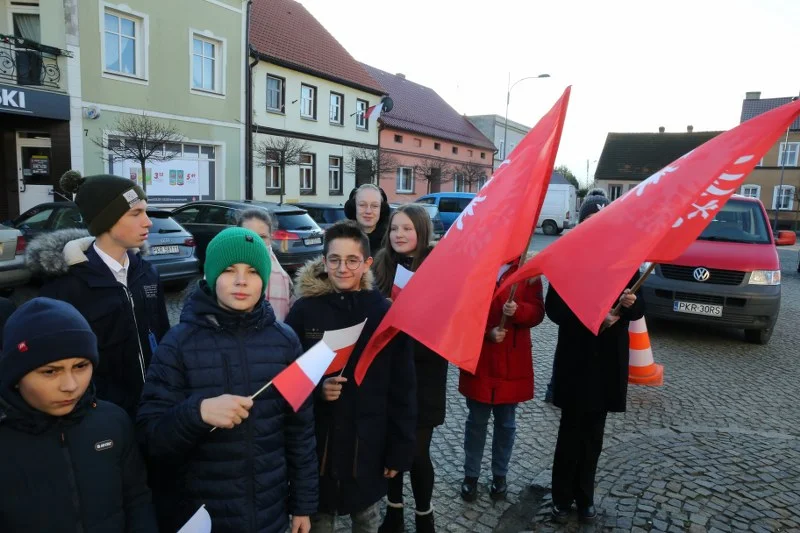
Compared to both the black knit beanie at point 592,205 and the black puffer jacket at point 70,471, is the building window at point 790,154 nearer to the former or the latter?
the black knit beanie at point 592,205

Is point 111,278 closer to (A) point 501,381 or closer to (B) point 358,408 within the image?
(B) point 358,408

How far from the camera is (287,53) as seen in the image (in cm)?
2311

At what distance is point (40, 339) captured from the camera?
5.42 ft

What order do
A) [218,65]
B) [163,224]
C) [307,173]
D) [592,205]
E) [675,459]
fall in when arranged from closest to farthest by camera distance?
[592,205] → [675,459] → [163,224] → [218,65] → [307,173]

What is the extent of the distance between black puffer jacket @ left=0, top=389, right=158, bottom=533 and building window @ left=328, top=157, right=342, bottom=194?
2493cm

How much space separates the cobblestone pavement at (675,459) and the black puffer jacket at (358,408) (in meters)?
0.94

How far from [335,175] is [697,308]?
69.4 feet

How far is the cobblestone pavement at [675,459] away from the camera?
3232 millimetres

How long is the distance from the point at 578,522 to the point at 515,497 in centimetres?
46

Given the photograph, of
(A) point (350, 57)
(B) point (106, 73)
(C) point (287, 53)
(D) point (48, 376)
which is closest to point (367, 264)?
(D) point (48, 376)

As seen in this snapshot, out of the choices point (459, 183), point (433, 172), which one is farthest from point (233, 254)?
point (459, 183)

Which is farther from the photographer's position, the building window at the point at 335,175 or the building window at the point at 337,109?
the building window at the point at 335,175

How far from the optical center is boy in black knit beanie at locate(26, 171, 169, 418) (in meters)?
2.28

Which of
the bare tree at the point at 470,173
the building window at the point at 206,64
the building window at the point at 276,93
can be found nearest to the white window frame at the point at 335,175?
the building window at the point at 276,93
